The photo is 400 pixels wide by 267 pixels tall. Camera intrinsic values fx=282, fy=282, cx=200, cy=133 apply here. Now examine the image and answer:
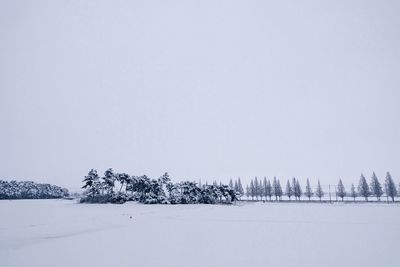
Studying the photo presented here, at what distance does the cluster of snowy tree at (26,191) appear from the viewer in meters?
131

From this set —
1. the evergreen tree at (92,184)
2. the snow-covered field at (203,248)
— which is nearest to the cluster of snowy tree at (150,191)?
the evergreen tree at (92,184)

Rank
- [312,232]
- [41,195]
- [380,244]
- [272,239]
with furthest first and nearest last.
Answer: [41,195] → [312,232] → [272,239] → [380,244]

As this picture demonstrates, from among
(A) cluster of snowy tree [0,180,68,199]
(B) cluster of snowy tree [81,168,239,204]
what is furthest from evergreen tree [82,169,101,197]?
(A) cluster of snowy tree [0,180,68,199]

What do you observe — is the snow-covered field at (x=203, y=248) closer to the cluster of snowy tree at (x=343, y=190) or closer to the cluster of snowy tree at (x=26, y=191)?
the cluster of snowy tree at (x=343, y=190)

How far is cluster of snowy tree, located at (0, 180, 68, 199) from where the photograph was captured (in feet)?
430

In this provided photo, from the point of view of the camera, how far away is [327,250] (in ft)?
52.1

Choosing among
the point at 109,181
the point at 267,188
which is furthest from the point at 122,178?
the point at 267,188

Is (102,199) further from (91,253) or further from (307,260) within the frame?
(307,260)

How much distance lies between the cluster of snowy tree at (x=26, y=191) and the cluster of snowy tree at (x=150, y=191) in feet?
213

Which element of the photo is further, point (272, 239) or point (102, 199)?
point (102, 199)

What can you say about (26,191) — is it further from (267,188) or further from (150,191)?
(267,188)

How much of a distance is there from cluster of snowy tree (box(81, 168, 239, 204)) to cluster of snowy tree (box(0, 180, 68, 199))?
64837mm

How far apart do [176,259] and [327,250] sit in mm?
8528

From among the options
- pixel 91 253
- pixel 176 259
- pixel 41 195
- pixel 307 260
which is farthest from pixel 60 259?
pixel 41 195
